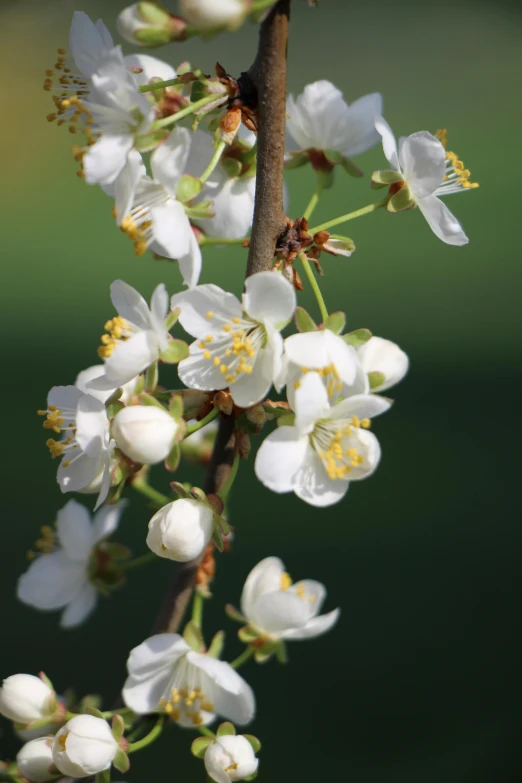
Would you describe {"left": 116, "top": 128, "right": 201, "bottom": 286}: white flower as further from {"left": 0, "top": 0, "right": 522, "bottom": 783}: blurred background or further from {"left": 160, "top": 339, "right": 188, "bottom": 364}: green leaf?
{"left": 0, "top": 0, "right": 522, "bottom": 783}: blurred background

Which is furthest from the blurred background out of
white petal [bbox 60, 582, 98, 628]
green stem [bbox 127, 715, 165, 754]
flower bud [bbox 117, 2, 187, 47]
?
flower bud [bbox 117, 2, 187, 47]

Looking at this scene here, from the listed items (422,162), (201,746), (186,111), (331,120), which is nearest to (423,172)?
(422,162)

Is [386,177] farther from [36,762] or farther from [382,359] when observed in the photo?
[36,762]

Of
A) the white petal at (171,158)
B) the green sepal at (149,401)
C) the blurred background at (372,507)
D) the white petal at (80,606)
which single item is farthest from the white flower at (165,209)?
the blurred background at (372,507)

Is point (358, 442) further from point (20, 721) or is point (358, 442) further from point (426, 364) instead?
point (426, 364)

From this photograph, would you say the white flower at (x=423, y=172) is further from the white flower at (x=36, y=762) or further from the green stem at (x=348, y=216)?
the white flower at (x=36, y=762)
